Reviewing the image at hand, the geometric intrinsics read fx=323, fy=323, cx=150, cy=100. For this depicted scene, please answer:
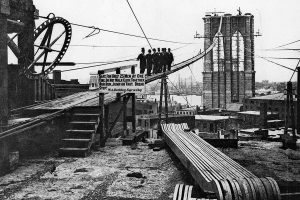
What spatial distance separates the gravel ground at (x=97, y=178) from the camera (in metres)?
5.69

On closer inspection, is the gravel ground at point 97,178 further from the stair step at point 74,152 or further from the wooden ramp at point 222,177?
the wooden ramp at point 222,177

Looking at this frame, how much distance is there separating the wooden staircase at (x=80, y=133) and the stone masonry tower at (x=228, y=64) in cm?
5681

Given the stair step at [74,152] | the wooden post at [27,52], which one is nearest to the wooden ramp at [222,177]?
the stair step at [74,152]

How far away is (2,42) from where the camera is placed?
721 cm

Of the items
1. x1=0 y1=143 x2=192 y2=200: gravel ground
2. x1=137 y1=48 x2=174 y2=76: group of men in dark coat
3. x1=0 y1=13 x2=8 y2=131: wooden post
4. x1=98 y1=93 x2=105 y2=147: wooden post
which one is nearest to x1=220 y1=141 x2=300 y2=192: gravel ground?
x1=0 y1=143 x2=192 y2=200: gravel ground

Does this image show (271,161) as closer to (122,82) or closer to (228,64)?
(122,82)

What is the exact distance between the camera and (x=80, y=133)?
29.8 feet

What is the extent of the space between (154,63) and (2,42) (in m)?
12.2

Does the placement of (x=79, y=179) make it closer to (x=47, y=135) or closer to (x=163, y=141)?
(x=47, y=135)

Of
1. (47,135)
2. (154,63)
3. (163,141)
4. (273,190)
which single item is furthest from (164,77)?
(273,190)

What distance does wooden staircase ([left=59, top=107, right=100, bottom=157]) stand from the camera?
8.57 m

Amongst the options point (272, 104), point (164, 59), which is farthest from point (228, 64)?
point (164, 59)

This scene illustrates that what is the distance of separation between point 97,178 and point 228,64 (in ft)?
202

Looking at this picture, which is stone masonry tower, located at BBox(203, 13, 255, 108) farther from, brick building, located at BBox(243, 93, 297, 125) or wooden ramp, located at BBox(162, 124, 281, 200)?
wooden ramp, located at BBox(162, 124, 281, 200)
